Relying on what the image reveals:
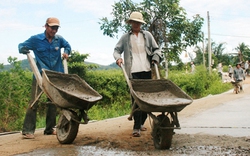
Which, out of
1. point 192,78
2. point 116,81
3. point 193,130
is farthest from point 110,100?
point 193,130

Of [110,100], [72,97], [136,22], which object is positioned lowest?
[110,100]

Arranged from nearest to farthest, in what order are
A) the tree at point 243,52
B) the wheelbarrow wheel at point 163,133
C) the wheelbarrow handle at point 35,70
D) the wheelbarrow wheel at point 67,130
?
the wheelbarrow wheel at point 163,133 → the wheelbarrow wheel at point 67,130 → the wheelbarrow handle at point 35,70 → the tree at point 243,52

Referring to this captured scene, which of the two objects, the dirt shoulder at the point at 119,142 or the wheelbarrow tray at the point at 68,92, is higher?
the wheelbarrow tray at the point at 68,92

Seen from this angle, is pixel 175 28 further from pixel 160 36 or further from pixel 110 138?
pixel 110 138

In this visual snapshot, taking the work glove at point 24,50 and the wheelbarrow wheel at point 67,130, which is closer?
the wheelbarrow wheel at point 67,130

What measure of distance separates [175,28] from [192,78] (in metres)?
5.07

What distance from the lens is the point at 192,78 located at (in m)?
22.2

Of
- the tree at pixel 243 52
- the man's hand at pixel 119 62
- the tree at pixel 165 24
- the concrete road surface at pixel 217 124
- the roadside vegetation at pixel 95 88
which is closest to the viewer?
the man's hand at pixel 119 62

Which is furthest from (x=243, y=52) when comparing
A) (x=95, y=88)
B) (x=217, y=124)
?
(x=217, y=124)

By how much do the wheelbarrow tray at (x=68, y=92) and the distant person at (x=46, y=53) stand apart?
1.78 ft

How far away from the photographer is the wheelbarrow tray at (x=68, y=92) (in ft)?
16.9

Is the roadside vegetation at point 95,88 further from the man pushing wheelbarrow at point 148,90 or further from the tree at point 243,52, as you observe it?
the tree at point 243,52

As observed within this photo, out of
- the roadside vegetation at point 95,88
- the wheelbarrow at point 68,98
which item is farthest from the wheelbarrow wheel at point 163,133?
the roadside vegetation at point 95,88

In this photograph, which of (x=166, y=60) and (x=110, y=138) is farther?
(x=166, y=60)
